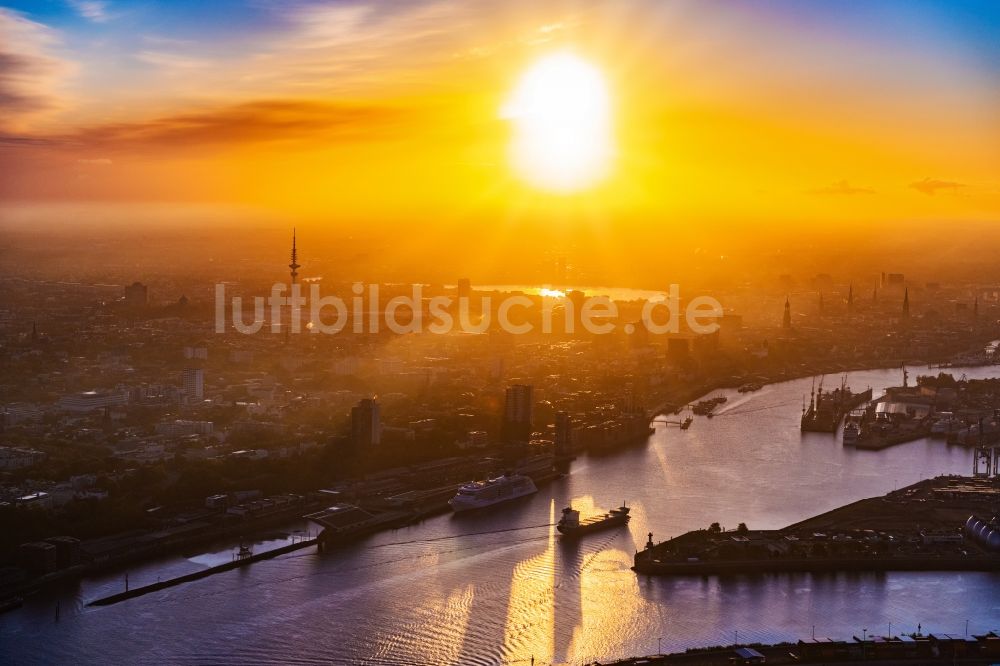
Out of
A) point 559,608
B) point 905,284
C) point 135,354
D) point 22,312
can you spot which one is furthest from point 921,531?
point 905,284

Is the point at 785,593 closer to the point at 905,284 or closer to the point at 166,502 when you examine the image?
the point at 166,502

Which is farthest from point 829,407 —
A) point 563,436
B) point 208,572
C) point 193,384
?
point 208,572

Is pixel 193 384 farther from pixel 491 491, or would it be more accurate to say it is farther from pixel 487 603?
pixel 487 603

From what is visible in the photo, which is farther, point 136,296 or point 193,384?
point 136,296

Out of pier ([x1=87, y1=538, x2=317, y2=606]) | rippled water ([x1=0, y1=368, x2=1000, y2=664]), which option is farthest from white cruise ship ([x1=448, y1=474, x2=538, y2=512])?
pier ([x1=87, y1=538, x2=317, y2=606])

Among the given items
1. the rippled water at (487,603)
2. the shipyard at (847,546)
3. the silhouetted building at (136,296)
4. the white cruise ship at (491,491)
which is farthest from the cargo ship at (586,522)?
the silhouetted building at (136,296)

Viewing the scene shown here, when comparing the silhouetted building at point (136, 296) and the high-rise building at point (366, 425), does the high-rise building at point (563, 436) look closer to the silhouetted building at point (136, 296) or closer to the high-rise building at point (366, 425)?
the high-rise building at point (366, 425)

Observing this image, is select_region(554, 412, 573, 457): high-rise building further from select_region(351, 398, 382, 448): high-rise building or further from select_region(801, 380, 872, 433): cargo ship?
select_region(801, 380, 872, 433): cargo ship
